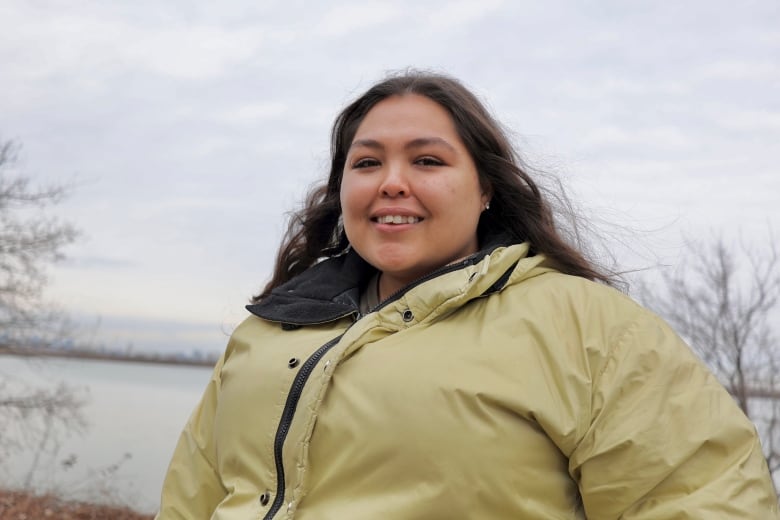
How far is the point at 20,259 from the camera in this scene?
543 inches

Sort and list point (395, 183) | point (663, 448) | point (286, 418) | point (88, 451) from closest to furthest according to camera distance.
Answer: point (663, 448)
point (286, 418)
point (395, 183)
point (88, 451)

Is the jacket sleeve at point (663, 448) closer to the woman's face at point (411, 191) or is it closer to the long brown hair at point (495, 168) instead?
the long brown hair at point (495, 168)

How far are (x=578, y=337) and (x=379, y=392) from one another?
47 cm

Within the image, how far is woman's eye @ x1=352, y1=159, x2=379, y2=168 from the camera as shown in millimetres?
2186

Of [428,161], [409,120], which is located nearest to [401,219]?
[428,161]

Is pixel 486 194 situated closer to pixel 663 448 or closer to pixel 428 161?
pixel 428 161

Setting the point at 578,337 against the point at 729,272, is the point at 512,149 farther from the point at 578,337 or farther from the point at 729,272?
the point at 729,272

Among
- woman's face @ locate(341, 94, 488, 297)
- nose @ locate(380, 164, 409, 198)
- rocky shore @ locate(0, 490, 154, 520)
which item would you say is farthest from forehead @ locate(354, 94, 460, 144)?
rocky shore @ locate(0, 490, 154, 520)

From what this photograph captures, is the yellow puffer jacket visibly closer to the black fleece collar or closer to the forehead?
the black fleece collar

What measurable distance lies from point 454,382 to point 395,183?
1.90 feet

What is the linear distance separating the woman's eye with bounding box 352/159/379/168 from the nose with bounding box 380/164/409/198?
9 cm

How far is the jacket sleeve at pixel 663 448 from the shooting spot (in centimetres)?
164

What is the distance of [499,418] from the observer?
1.72 meters

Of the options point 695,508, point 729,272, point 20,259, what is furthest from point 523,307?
point 20,259
